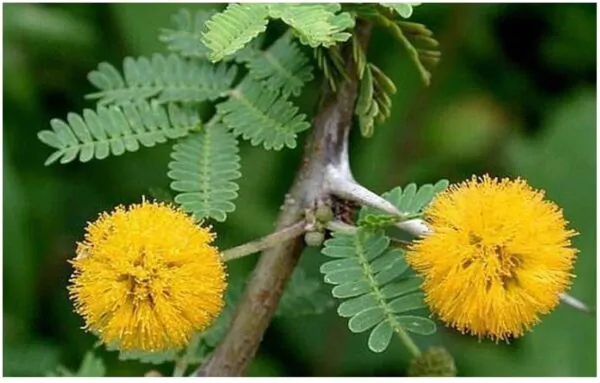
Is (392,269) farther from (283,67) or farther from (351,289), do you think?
(283,67)

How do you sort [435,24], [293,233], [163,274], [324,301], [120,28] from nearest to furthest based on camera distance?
[163,274], [293,233], [324,301], [120,28], [435,24]

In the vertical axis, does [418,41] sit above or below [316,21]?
below

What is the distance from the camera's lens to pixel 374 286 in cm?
160

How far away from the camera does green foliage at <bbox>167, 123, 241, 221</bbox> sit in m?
1.71

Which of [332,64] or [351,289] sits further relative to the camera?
[332,64]

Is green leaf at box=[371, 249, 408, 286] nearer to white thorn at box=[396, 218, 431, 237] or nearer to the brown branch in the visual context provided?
white thorn at box=[396, 218, 431, 237]

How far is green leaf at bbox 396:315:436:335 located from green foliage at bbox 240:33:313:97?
0.51m

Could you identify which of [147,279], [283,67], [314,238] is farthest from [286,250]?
[283,67]

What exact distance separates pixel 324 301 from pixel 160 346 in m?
0.63

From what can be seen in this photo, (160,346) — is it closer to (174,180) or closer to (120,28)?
(174,180)

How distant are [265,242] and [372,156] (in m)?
1.37

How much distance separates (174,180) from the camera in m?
1.79

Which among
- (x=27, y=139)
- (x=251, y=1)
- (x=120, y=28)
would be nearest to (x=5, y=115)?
(x=27, y=139)

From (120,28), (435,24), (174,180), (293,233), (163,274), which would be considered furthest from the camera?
(435,24)
